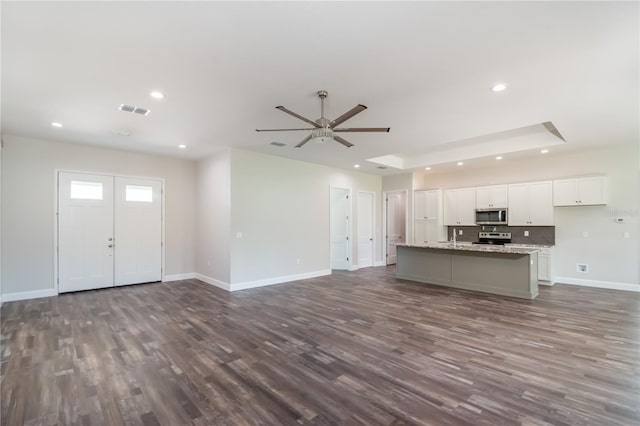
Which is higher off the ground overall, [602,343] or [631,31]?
[631,31]

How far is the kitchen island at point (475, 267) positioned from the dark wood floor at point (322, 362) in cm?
41

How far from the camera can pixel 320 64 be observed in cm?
283

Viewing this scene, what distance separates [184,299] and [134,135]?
3.06 m

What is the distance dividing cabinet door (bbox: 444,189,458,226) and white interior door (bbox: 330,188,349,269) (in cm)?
281

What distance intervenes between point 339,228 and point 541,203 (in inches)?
194

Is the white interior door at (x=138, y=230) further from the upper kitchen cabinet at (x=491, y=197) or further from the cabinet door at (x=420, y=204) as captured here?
the upper kitchen cabinet at (x=491, y=197)

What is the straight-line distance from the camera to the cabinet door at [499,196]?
7302 millimetres

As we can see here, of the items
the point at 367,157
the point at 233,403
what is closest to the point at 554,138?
the point at 367,157

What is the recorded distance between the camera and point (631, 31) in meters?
2.35

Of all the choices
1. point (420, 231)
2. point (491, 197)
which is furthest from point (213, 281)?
point (491, 197)

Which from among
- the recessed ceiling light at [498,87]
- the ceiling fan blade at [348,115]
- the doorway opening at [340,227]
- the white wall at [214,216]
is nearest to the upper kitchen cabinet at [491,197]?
the doorway opening at [340,227]

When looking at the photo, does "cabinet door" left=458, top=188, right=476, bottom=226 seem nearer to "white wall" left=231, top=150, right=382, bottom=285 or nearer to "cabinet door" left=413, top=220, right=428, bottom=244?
"cabinet door" left=413, top=220, right=428, bottom=244

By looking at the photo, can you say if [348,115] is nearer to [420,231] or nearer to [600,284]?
[420,231]

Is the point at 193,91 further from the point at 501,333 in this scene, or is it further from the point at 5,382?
the point at 501,333
